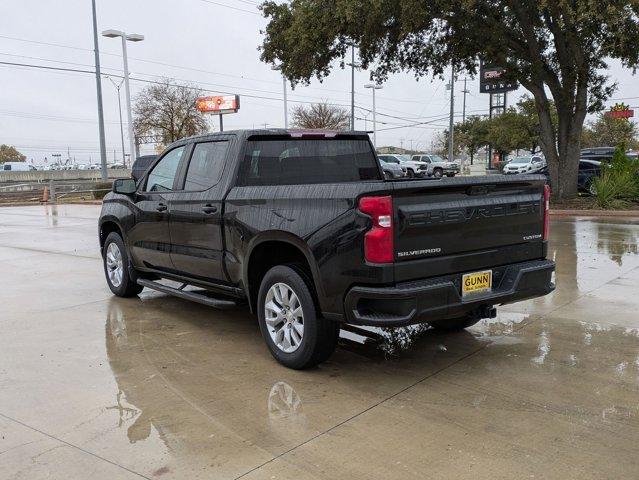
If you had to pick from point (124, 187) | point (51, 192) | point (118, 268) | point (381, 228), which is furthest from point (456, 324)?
point (51, 192)

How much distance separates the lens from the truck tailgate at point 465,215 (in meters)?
4.03

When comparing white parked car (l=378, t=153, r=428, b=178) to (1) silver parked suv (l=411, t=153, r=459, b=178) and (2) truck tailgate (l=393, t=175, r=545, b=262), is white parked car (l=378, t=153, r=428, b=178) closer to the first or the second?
(1) silver parked suv (l=411, t=153, r=459, b=178)

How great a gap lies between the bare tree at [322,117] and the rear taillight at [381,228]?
5729 cm

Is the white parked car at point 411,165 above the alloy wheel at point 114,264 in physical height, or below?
above

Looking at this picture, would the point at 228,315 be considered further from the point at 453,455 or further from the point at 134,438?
the point at 453,455

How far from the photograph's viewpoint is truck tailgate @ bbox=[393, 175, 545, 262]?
4027 millimetres

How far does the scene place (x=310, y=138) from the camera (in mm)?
5617

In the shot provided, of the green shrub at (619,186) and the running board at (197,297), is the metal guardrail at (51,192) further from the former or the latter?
the running board at (197,297)

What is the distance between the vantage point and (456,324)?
5617 mm

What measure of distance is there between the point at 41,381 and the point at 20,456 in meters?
1.25

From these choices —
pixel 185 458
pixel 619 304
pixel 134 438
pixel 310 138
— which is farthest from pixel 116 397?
pixel 619 304

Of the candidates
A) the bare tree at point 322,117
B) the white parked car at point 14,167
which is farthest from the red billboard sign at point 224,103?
the white parked car at point 14,167

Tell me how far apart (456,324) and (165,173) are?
3343 mm

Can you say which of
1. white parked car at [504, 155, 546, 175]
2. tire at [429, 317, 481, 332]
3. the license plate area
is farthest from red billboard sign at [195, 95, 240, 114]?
the license plate area
